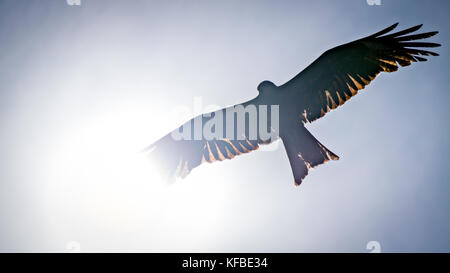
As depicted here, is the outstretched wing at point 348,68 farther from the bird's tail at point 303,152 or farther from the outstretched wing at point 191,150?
the outstretched wing at point 191,150

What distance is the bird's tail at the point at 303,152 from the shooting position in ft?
13.0

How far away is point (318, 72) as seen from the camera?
4117mm

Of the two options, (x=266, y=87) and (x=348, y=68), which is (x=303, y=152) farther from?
(x=348, y=68)

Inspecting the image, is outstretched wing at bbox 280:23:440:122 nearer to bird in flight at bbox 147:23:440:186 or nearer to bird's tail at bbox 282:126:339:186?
bird in flight at bbox 147:23:440:186

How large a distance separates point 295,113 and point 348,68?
1055 millimetres

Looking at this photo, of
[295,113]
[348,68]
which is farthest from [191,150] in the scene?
[348,68]

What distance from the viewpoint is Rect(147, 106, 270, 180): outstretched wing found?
4.61m

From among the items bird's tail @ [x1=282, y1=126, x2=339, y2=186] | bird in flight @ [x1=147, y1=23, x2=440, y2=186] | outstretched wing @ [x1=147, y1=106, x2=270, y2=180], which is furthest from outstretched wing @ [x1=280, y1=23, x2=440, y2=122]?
outstretched wing @ [x1=147, y1=106, x2=270, y2=180]

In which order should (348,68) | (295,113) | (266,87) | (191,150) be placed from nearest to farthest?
(348,68), (266,87), (295,113), (191,150)

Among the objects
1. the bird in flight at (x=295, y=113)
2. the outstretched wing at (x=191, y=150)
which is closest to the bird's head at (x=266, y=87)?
the bird in flight at (x=295, y=113)

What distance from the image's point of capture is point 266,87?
4.28 metres
